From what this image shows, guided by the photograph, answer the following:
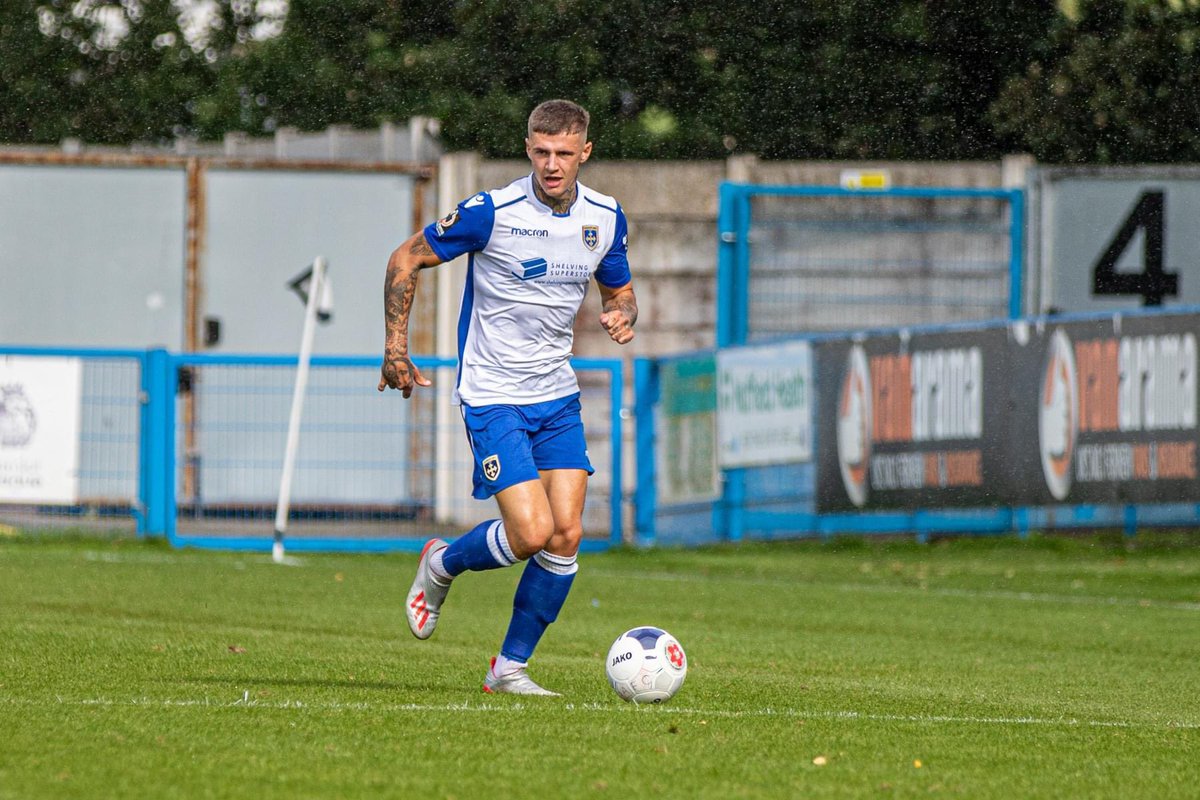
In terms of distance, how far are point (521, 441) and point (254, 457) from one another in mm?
10263

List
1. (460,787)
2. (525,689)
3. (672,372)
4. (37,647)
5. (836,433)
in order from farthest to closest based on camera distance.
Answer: (672,372), (836,433), (37,647), (525,689), (460,787)

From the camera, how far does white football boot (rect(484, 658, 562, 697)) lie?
23.0 ft

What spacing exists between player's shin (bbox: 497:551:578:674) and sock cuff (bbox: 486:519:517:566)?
0.29 ft

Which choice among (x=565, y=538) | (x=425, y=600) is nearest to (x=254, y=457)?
(x=425, y=600)

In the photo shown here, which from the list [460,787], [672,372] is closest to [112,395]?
[672,372]

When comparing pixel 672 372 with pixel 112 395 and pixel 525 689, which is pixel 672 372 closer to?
pixel 112 395

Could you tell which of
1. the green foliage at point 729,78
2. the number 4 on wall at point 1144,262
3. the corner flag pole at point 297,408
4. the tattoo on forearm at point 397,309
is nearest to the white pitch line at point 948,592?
the corner flag pole at point 297,408

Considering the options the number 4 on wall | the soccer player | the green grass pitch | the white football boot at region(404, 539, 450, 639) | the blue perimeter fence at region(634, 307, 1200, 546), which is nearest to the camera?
the green grass pitch

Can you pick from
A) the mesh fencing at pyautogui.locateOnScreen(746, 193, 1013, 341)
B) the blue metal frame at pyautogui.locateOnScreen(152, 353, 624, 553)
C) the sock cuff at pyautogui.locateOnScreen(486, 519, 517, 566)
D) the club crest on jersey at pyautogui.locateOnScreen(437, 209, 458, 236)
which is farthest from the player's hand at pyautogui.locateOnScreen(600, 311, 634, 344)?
the mesh fencing at pyautogui.locateOnScreen(746, 193, 1013, 341)

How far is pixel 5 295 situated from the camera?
64.3ft

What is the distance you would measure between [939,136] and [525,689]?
22.3 metres

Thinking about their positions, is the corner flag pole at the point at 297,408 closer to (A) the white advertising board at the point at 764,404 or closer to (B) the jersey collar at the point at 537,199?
(A) the white advertising board at the point at 764,404

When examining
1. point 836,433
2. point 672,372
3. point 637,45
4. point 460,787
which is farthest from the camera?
point 637,45

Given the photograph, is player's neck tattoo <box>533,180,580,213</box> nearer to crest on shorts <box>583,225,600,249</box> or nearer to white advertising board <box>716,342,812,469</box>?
crest on shorts <box>583,225,600,249</box>
